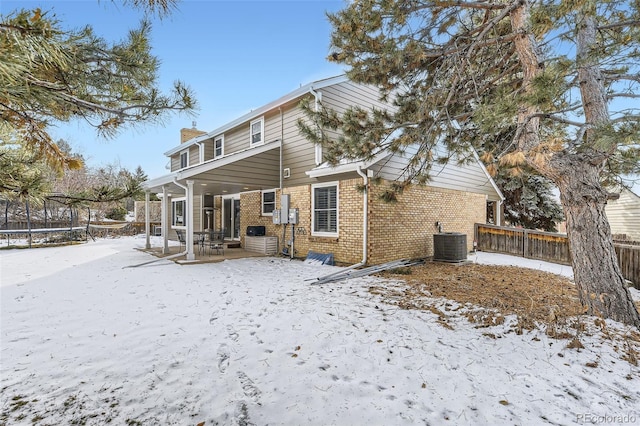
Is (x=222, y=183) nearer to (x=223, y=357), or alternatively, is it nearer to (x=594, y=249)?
(x=223, y=357)

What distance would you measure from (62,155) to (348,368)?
3.26m

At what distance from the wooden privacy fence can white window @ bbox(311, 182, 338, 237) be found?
716cm

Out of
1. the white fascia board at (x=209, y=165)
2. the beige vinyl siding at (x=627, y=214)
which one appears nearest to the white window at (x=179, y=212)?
the white fascia board at (x=209, y=165)

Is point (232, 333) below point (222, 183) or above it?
below

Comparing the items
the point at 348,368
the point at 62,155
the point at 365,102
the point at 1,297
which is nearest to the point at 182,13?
the point at 62,155

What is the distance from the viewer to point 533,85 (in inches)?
131

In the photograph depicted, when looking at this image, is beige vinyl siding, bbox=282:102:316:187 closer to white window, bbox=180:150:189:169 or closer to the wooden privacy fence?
the wooden privacy fence

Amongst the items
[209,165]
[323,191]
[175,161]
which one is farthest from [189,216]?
[175,161]

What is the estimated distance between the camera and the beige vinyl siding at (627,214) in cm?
1752

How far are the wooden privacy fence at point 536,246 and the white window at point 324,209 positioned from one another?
7.16m

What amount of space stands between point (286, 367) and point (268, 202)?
28.9 feet

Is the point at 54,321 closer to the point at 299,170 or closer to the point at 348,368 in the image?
the point at 348,368

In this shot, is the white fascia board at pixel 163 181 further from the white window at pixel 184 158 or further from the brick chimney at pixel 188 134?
the brick chimney at pixel 188 134

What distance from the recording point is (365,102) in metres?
10.8
